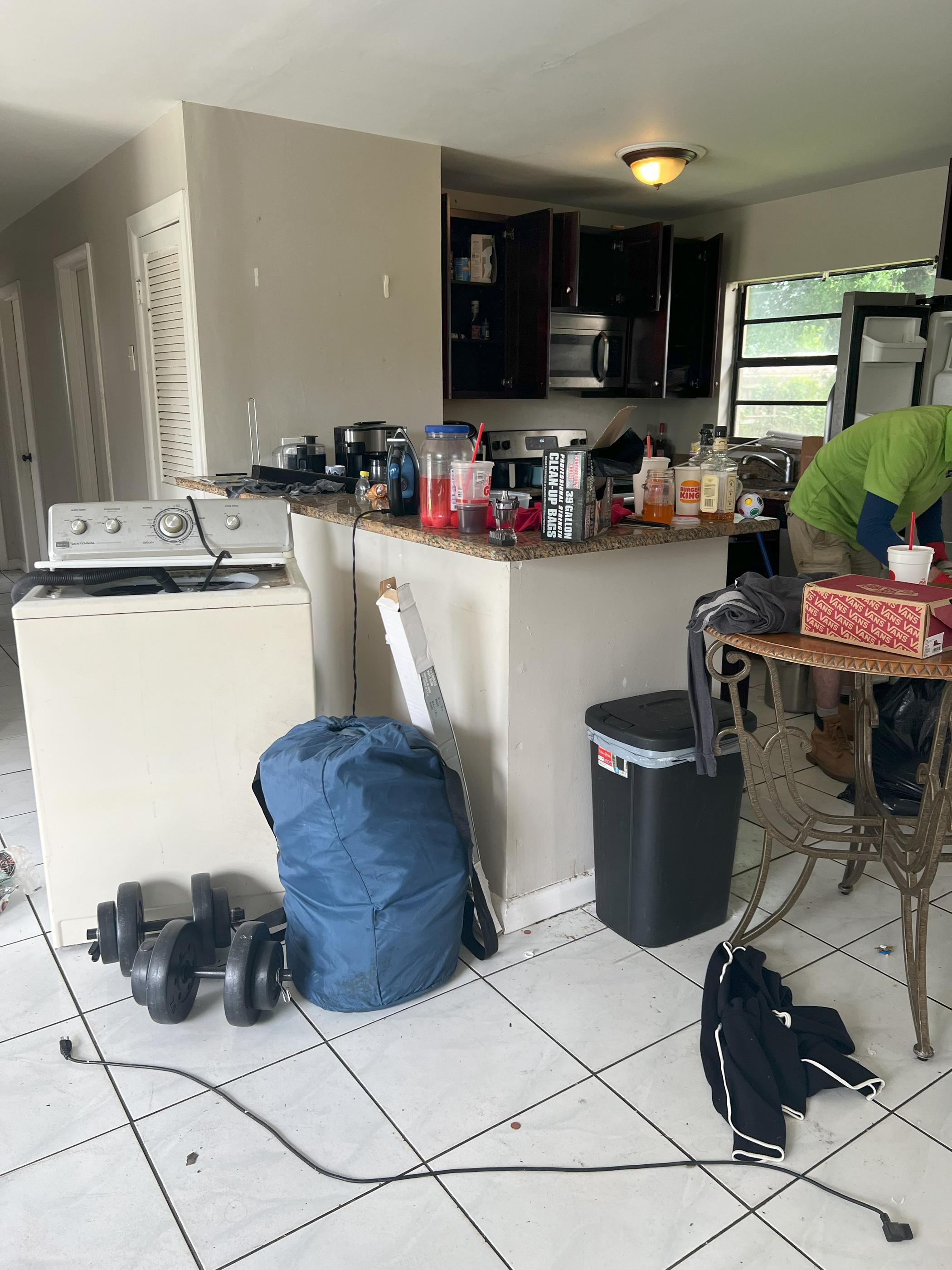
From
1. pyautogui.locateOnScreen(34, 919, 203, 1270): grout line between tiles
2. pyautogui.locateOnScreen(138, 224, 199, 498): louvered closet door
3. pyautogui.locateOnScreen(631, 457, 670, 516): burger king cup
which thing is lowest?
pyautogui.locateOnScreen(34, 919, 203, 1270): grout line between tiles

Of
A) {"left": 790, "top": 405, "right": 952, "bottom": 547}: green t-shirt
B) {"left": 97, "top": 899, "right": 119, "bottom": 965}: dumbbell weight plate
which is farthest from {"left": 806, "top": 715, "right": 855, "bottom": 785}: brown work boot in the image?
{"left": 97, "top": 899, "right": 119, "bottom": 965}: dumbbell weight plate

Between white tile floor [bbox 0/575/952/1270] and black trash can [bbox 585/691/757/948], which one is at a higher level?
black trash can [bbox 585/691/757/948]

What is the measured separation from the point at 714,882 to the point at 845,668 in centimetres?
81

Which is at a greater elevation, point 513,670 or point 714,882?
point 513,670

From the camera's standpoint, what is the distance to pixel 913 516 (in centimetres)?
184

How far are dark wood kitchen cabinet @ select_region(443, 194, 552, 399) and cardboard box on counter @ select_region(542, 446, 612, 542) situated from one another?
2890 mm

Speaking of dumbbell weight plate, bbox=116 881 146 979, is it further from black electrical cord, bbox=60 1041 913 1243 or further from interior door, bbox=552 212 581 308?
interior door, bbox=552 212 581 308

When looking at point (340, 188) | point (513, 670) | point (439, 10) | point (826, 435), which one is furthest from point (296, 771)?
point (826, 435)

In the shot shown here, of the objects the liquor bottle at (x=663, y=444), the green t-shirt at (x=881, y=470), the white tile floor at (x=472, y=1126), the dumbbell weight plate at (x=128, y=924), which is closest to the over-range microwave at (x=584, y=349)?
the liquor bottle at (x=663, y=444)

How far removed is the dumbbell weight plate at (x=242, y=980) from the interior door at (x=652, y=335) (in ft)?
14.7

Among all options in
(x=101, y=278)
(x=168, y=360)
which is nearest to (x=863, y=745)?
(x=168, y=360)

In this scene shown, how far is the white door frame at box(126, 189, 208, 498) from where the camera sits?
3.76m

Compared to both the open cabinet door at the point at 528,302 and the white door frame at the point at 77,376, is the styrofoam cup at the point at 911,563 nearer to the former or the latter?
the open cabinet door at the point at 528,302

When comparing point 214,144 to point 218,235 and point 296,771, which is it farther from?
point 296,771
